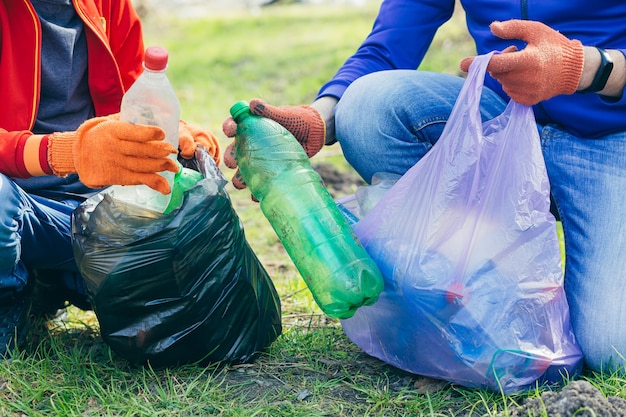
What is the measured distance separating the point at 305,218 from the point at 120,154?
477mm

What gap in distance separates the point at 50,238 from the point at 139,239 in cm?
48

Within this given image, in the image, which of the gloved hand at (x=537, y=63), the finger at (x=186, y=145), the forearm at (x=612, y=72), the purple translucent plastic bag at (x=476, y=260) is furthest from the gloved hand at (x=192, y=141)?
the forearm at (x=612, y=72)

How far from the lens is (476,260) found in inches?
74.7

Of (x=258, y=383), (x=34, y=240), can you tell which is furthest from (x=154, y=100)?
(x=258, y=383)

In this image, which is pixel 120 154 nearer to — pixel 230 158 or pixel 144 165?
pixel 144 165

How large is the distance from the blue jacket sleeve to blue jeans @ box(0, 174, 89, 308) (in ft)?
3.06

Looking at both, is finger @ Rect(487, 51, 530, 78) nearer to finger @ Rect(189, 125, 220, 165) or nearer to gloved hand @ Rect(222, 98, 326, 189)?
gloved hand @ Rect(222, 98, 326, 189)

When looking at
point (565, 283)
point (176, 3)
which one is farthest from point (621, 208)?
point (176, 3)

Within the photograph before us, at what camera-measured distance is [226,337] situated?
2.11m

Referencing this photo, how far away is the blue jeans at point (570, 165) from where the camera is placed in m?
2.10

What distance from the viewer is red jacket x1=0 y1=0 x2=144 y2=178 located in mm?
1993

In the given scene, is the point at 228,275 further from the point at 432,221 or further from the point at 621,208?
the point at 621,208

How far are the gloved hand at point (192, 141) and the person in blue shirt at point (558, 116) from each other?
147 millimetres

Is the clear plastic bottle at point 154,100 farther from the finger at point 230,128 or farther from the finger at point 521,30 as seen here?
the finger at point 521,30
